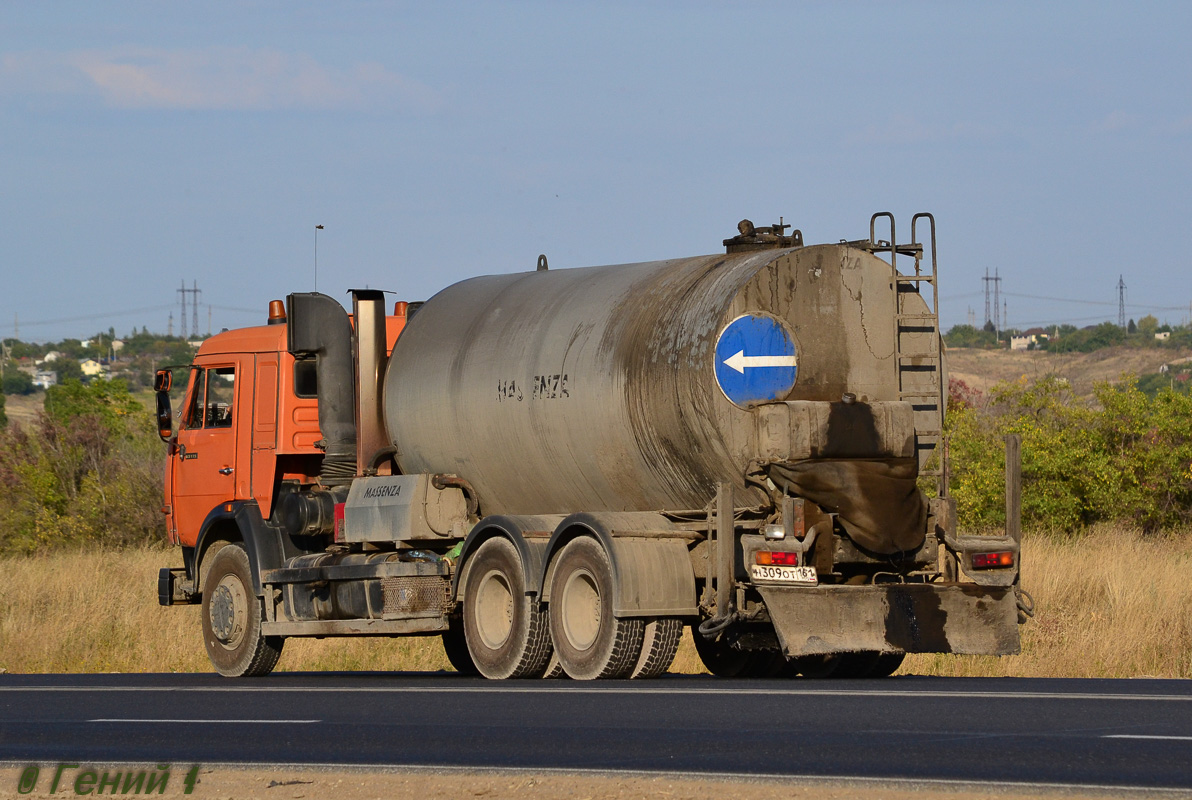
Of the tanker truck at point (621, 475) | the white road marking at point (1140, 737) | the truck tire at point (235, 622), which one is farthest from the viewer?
the truck tire at point (235, 622)

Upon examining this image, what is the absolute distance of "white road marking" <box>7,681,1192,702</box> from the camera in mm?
10109

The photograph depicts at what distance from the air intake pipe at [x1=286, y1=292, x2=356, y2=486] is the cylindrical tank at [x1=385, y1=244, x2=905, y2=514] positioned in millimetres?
967

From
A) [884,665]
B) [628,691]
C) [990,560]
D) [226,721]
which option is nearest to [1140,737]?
[628,691]

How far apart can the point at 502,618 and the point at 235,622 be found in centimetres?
361

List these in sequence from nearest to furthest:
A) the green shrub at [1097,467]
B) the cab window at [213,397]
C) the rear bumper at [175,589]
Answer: the cab window at [213,397] → the rear bumper at [175,589] → the green shrub at [1097,467]

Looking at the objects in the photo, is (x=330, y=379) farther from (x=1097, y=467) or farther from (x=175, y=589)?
(x=1097, y=467)

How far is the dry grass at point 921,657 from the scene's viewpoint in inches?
643

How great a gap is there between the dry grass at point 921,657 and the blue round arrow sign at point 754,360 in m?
4.83

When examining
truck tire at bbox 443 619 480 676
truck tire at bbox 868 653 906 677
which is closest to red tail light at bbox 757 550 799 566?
truck tire at bbox 868 653 906 677

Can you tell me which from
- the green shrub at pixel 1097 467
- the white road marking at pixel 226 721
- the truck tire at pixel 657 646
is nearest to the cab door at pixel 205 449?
the truck tire at pixel 657 646

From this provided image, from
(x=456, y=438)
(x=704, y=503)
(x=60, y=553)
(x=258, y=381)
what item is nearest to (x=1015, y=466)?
(x=704, y=503)

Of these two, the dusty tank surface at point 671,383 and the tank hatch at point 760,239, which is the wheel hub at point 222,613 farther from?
the tank hatch at point 760,239

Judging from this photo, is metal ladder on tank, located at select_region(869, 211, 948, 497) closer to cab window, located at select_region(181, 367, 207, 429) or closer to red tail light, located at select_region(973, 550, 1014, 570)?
red tail light, located at select_region(973, 550, 1014, 570)

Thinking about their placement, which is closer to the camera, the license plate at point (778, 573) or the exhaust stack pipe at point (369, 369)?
the license plate at point (778, 573)
